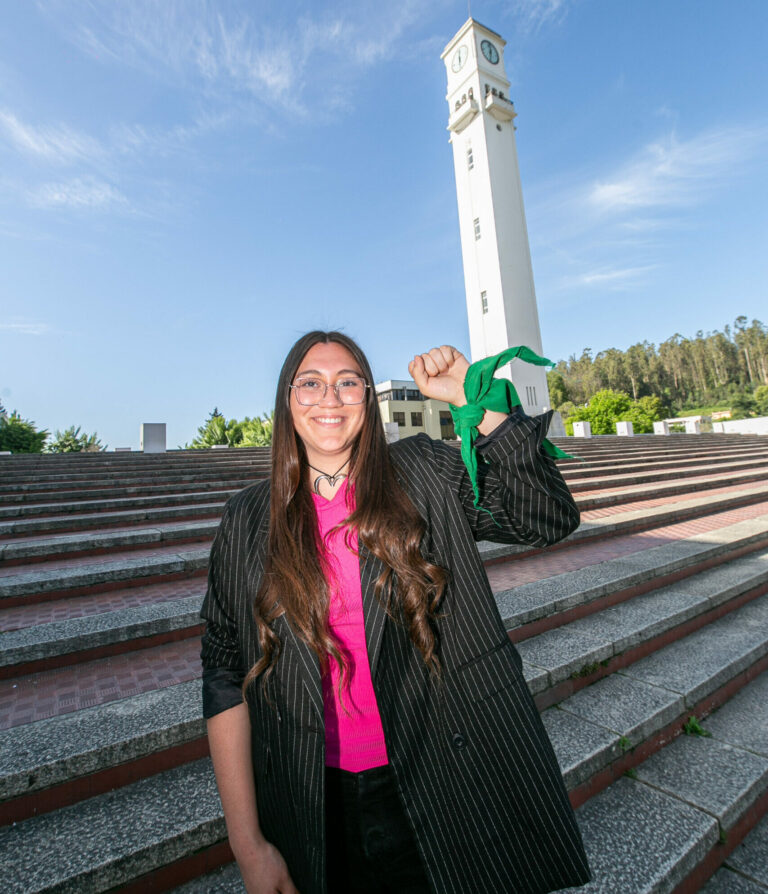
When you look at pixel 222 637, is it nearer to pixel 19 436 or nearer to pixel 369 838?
pixel 369 838

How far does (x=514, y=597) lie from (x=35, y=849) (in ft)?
9.12

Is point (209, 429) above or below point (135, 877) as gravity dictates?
above

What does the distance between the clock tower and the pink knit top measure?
875 inches

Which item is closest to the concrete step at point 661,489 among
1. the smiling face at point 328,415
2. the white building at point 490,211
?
the smiling face at point 328,415

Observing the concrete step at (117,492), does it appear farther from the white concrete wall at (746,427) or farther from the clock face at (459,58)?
the clock face at (459,58)

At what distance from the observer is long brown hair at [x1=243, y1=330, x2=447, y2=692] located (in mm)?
1125

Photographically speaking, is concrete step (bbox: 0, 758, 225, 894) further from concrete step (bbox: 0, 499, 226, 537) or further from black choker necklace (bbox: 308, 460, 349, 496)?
concrete step (bbox: 0, 499, 226, 537)

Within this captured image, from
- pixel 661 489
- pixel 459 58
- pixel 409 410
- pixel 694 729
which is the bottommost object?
pixel 694 729

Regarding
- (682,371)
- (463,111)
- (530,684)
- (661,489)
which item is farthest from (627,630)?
(682,371)

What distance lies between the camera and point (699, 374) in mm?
60062

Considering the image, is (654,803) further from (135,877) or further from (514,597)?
(135,877)

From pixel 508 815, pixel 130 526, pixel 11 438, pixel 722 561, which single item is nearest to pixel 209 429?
pixel 11 438

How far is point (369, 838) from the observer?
111 centimetres

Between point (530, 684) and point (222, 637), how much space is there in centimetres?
186
